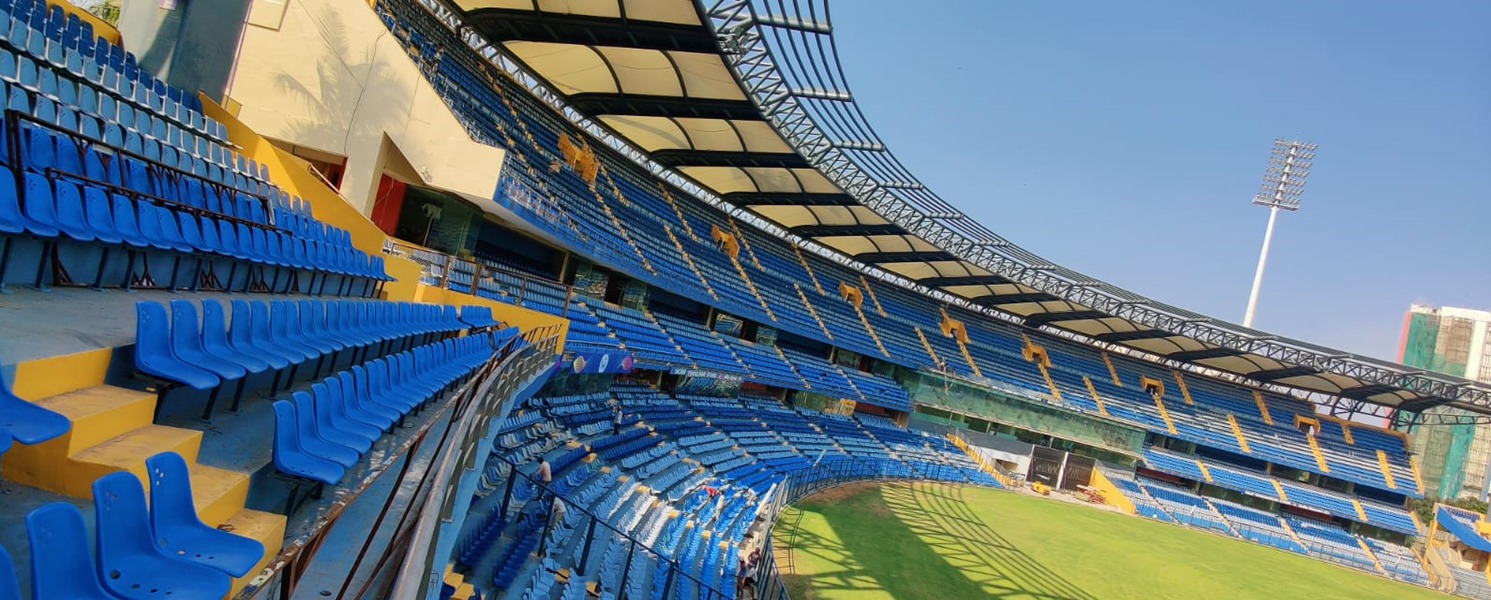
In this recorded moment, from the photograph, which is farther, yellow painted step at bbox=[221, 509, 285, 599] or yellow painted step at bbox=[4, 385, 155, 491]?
yellow painted step at bbox=[221, 509, 285, 599]

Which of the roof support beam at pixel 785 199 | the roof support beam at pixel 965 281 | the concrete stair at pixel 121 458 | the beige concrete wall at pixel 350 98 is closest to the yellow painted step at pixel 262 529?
the concrete stair at pixel 121 458

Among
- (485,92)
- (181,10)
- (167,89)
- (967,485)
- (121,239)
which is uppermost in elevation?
(485,92)

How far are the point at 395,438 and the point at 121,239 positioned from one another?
232 cm

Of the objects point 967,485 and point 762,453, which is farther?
point 967,485

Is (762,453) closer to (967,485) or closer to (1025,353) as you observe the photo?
(967,485)

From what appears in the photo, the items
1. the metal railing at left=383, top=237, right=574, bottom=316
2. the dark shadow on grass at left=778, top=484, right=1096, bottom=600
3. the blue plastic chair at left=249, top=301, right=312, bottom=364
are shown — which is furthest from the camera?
the dark shadow on grass at left=778, top=484, right=1096, bottom=600

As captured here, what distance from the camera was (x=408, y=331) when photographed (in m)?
7.56

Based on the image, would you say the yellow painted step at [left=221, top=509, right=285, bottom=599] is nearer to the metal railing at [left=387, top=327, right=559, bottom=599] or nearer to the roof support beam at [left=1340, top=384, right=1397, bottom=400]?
the metal railing at [left=387, top=327, right=559, bottom=599]

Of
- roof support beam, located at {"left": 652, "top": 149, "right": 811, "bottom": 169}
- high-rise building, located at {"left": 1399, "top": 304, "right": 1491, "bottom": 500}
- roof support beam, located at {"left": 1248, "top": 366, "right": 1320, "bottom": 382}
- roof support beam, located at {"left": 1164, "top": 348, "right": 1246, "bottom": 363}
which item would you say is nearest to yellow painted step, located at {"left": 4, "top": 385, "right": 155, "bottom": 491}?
roof support beam, located at {"left": 652, "top": 149, "right": 811, "bottom": 169}

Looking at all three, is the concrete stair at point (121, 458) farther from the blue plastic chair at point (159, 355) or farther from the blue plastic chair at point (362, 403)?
the blue plastic chair at point (362, 403)

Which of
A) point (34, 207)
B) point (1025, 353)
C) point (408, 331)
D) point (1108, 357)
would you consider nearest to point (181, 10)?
point (408, 331)

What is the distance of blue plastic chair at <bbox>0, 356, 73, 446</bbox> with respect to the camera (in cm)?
218

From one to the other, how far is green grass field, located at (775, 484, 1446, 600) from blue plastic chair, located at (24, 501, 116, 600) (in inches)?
509

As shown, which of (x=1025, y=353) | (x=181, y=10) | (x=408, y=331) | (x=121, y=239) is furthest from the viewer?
(x=1025, y=353)
